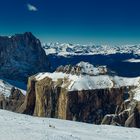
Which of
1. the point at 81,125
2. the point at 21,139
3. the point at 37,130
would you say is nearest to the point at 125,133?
the point at 81,125

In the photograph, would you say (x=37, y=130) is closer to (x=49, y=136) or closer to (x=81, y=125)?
(x=49, y=136)

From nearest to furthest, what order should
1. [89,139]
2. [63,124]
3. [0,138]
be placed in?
[0,138] → [89,139] → [63,124]

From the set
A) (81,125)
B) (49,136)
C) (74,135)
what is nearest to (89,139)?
(74,135)

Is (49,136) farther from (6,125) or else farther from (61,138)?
(6,125)

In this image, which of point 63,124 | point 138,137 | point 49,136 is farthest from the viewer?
point 63,124

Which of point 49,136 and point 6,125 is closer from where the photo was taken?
point 49,136

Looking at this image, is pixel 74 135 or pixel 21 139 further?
pixel 74 135
